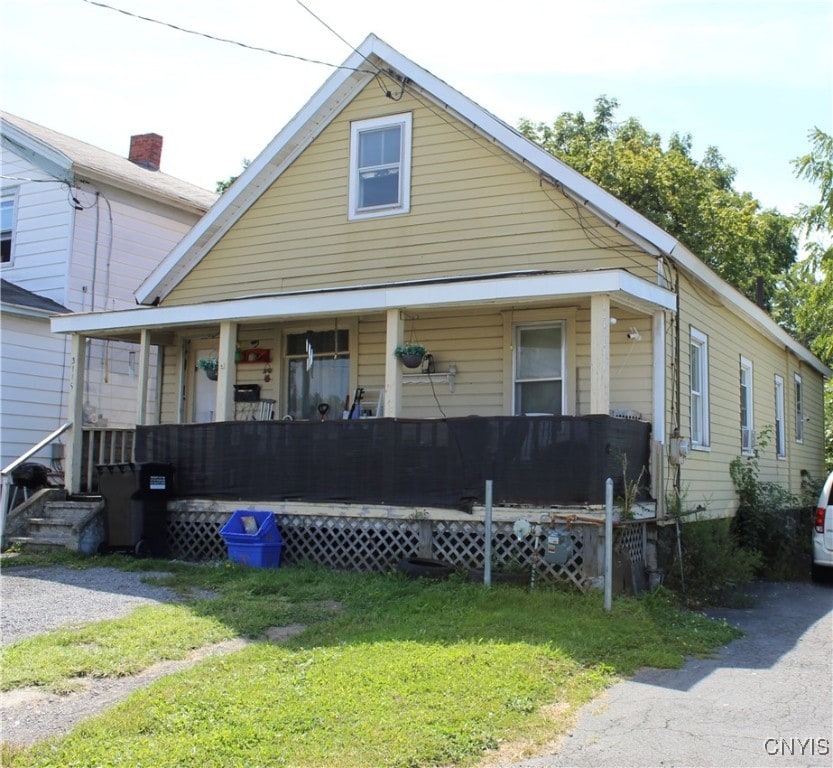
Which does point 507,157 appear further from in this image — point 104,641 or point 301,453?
point 104,641

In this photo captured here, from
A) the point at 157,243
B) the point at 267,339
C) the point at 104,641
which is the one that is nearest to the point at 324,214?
the point at 267,339

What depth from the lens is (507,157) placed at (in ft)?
41.9

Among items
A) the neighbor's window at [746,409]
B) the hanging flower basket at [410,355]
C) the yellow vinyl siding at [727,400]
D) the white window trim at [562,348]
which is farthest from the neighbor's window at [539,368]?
the neighbor's window at [746,409]

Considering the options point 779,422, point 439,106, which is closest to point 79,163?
point 439,106

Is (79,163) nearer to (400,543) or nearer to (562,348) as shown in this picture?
(562,348)

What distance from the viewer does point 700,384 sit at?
44.3ft

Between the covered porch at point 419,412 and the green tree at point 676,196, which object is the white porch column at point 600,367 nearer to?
the covered porch at point 419,412

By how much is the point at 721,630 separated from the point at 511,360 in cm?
506

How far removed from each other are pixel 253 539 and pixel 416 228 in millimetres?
5238

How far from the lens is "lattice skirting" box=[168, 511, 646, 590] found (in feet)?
31.7

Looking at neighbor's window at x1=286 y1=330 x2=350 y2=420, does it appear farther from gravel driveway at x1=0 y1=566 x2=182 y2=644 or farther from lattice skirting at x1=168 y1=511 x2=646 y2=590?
gravel driveway at x1=0 y1=566 x2=182 y2=644

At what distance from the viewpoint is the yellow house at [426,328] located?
1047cm

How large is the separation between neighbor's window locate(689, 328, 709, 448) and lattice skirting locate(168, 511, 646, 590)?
10.1 feet

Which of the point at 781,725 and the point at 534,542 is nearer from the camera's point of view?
the point at 781,725
